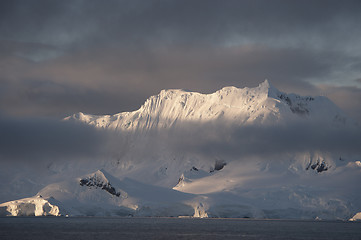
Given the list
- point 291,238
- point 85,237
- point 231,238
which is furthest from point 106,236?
point 291,238

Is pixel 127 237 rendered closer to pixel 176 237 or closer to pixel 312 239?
pixel 176 237

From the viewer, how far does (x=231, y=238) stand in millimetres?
125438

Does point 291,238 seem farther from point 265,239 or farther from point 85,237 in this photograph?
point 85,237

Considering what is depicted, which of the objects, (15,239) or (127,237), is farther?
(127,237)

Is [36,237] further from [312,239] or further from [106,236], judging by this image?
[312,239]

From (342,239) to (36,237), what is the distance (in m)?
65.5

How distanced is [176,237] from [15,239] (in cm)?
3239

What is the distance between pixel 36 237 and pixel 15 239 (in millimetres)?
6933

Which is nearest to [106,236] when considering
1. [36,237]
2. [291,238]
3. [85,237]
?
[85,237]

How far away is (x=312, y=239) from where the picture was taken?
128 m

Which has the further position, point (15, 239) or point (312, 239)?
point (312, 239)

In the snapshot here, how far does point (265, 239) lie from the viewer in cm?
12506

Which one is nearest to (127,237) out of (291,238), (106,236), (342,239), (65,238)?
(106,236)

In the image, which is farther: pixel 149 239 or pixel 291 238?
pixel 291 238
